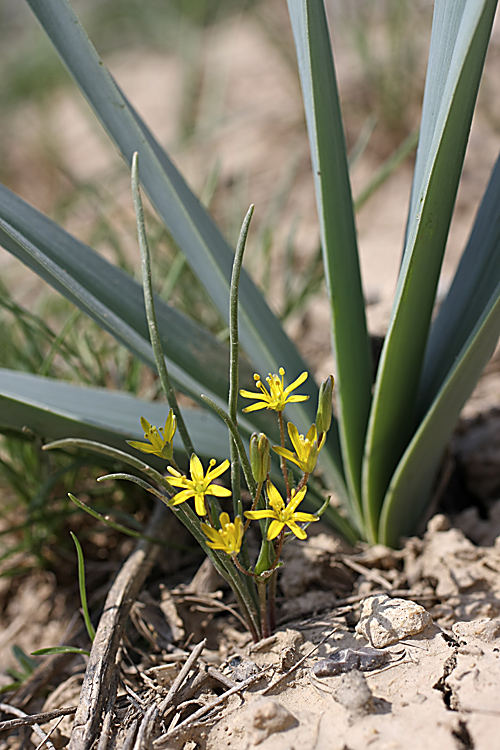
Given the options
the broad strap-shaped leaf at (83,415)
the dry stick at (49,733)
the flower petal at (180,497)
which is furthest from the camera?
the broad strap-shaped leaf at (83,415)

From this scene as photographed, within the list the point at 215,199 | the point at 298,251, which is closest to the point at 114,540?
the point at 298,251

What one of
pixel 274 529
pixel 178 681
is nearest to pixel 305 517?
pixel 274 529

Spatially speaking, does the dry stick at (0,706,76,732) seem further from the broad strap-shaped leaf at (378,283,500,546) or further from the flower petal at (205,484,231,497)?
the broad strap-shaped leaf at (378,283,500,546)

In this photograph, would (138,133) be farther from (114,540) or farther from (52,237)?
(114,540)

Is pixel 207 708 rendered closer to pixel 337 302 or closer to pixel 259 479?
pixel 259 479

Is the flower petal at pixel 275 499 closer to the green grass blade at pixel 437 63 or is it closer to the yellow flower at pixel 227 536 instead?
the yellow flower at pixel 227 536

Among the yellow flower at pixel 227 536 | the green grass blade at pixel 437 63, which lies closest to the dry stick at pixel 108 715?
the yellow flower at pixel 227 536

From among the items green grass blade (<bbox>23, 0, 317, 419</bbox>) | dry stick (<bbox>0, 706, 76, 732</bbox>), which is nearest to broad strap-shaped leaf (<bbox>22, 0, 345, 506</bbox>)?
green grass blade (<bbox>23, 0, 317, 419</bbox>)
